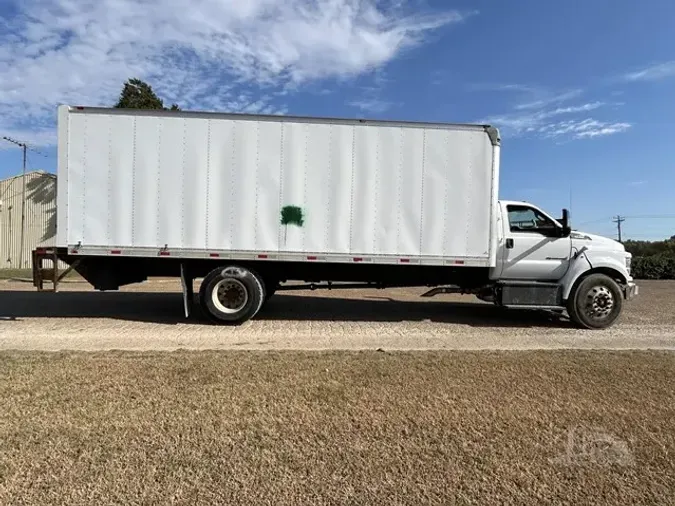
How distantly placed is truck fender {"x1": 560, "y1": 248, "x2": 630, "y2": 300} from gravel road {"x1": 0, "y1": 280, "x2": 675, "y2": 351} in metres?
0.82

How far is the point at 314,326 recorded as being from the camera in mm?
9125

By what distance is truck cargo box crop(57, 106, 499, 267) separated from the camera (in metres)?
8.78

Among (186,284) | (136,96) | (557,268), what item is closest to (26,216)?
(136,96)

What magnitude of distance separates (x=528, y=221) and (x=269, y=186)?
471 centimetres

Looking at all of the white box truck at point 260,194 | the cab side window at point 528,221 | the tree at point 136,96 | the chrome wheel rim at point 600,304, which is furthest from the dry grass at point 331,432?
the tree at point 136,96

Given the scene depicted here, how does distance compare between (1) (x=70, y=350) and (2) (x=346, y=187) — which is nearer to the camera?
(1) (x=70, y=350)

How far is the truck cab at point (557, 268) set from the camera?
9328 millimetres

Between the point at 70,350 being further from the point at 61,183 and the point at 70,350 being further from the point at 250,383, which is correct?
the point at 61,183

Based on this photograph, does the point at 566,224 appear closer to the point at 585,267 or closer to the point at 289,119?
the point at 585,267

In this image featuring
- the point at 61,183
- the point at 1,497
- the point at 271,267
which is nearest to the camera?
the point at 1,497

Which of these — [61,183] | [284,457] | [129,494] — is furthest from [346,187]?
[129,494]

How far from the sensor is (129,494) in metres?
2.97

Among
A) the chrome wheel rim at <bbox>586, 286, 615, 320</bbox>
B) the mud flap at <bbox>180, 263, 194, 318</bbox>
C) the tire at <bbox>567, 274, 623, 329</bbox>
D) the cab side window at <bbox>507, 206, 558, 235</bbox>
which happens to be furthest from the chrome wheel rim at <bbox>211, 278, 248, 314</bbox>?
the chrome wheel rim at <bbox>586, 286, 615, 320</bbox>

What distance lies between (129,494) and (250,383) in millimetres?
1944
